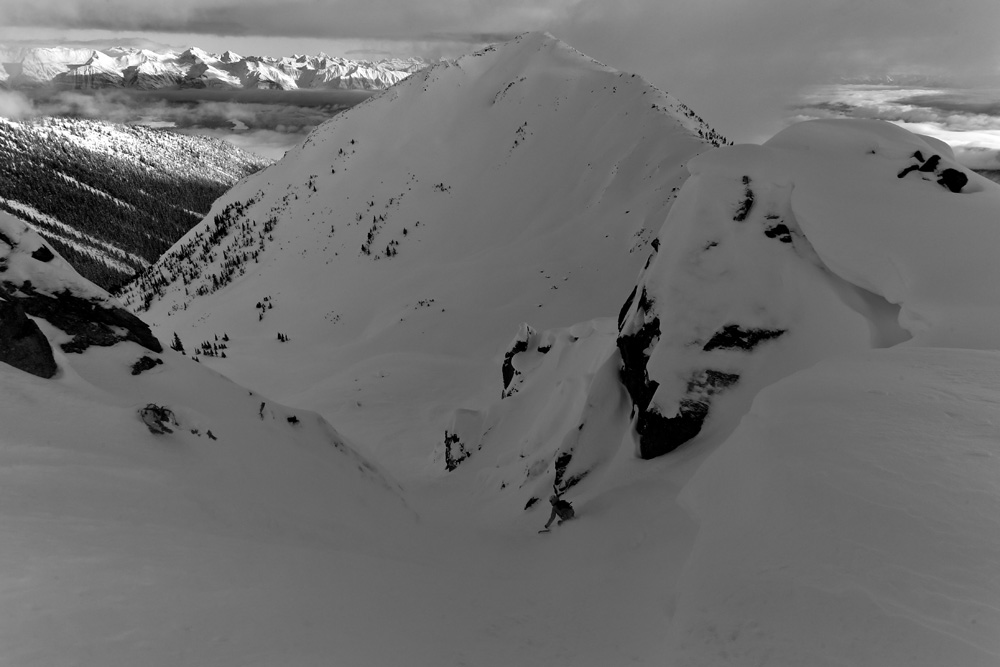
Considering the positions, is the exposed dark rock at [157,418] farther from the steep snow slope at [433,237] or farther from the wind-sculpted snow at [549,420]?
the steep snow slope at [433,237]

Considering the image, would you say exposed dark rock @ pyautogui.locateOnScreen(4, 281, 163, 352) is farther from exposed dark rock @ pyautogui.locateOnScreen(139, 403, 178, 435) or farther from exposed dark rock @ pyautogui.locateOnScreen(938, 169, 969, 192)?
exposed dark rock @ pyautogui.locateOnScreen(938, 169, 969, 192)

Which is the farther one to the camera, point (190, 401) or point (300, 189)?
point (300, 189)

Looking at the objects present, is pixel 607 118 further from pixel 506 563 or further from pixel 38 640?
pixel 38 640

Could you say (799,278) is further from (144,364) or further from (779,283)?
(144,364)

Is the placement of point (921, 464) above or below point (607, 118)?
below

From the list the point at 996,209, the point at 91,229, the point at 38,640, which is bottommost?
the point at 91,229

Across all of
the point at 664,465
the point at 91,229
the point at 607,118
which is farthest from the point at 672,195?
the point at 91,229
